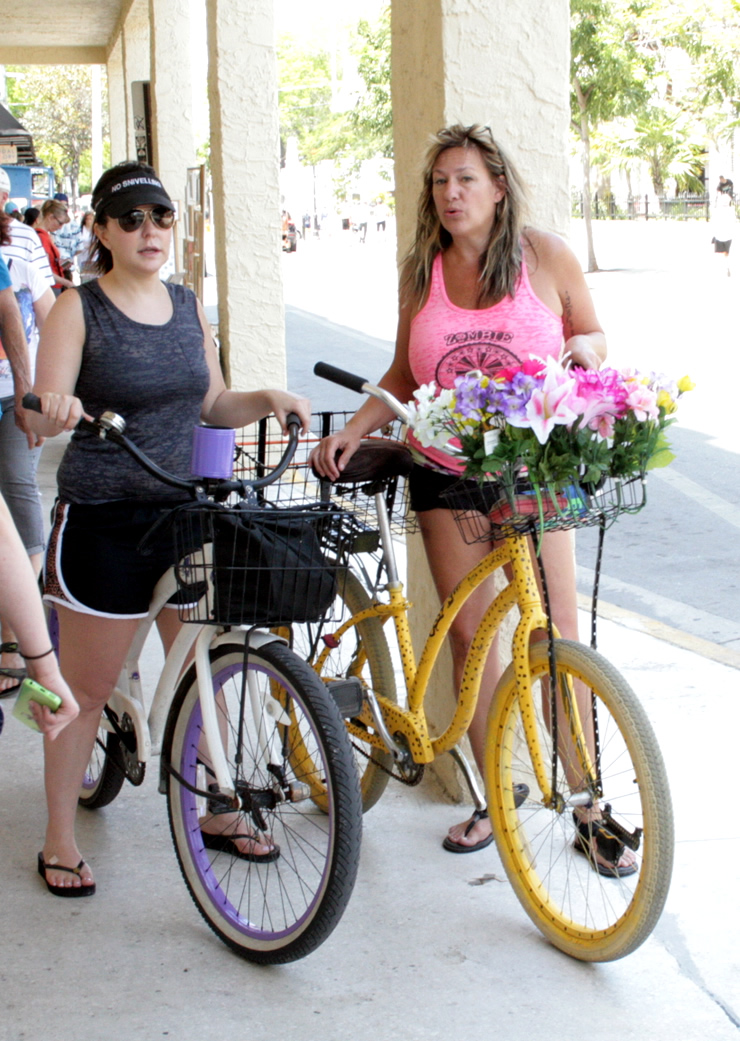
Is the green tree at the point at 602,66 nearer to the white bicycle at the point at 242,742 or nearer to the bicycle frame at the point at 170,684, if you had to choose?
the bicycle frame at the point at 170,684

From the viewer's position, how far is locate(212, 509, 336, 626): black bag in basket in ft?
8.68

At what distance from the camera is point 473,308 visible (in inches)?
125

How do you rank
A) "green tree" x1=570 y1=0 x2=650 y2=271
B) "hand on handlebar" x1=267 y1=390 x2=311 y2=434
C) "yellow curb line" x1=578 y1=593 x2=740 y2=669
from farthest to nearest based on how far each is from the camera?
"green tree" x1=570 y1=0 x2=650 y2=271
"yellow curb line" x1=578 y1=593 x2=740 y2=669
"hand on handlebar" x1=267 y1=390 x2=311 y2=434

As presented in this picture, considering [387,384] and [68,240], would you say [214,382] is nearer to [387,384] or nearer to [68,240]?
[387,384]

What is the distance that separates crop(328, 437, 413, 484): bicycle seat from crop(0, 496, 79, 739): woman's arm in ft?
3.80

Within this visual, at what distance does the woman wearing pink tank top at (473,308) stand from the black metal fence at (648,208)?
37131 millimetres

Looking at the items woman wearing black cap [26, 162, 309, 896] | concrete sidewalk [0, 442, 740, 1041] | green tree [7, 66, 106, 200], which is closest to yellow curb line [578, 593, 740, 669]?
concrete sidewalk [0, 442, 740, 1041]

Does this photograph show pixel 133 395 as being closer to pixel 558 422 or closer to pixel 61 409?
pixel 61 409

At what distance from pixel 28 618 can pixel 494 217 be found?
5.68ft

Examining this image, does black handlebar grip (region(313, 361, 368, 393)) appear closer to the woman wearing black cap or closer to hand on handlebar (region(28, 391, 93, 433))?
the woman wearing black cap

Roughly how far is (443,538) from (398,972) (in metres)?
1.10

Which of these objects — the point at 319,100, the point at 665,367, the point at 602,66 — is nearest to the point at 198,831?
the point at 665,367

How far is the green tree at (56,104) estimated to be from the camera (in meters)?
54.9

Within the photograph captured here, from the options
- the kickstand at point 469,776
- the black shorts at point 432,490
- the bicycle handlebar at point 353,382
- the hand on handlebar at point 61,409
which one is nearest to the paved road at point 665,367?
the black shorts at point 432,490
